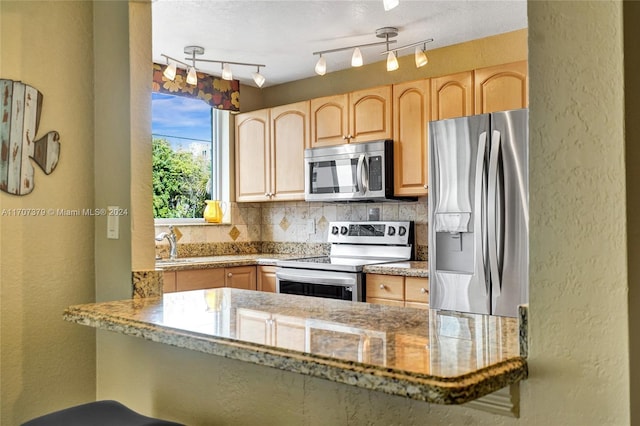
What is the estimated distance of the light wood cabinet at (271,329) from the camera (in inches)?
45.4

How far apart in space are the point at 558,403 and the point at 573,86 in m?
0.54

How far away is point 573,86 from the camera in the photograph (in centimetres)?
98

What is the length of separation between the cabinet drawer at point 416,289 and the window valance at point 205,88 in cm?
233

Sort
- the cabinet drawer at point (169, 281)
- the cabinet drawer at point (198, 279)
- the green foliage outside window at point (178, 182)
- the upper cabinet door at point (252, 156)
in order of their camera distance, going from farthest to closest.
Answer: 1. the upper cabinet door at point (252, 156)
2. the green foliage outside window at point (178, 182)
3. the cabinet drawer at point (198, 279)
4. the cabinet drawer at point (169, 281)

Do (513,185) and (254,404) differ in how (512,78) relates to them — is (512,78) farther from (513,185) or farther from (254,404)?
(254,404)

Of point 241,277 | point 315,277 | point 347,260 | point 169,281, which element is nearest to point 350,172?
point 347,260

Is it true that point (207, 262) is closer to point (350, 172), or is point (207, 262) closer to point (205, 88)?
point (350, 172)

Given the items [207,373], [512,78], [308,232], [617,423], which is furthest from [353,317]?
[308,232]

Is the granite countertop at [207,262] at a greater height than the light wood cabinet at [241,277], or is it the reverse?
the granite countertop at [207,262]

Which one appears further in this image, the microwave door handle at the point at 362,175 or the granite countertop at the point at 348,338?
the microwave door handle at the point at 362,175

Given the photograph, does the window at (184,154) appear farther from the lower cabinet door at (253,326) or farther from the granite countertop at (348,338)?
the lower cabinet door at (253,326)

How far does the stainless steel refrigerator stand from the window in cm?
225

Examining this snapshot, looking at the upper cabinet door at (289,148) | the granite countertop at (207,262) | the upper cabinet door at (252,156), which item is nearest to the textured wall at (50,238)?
the granite countertop at (207,262)

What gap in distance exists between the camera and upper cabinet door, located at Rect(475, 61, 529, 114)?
11.0 ft
